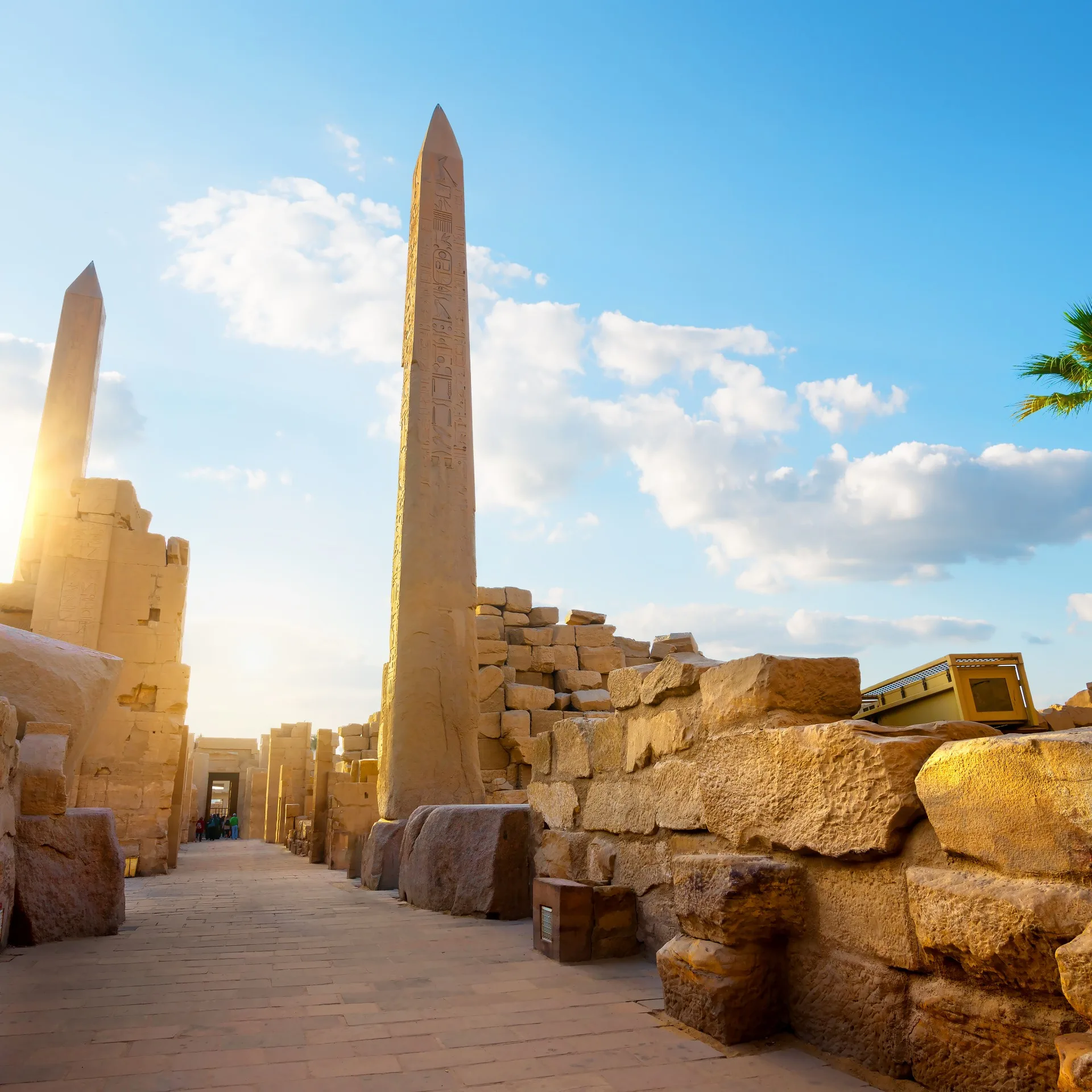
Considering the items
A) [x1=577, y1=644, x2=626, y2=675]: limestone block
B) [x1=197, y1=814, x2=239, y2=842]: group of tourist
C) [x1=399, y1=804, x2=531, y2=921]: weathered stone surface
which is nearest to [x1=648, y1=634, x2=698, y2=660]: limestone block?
[x1=577, y1=644, x2=626, y2=675]: limestone block

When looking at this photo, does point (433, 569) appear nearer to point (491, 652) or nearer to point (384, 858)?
point (384, 858)

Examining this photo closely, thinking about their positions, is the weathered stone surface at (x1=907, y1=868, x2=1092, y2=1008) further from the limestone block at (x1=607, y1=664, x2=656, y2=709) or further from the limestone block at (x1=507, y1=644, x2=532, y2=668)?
the limestone block at (x1=507, y1=644, x2=532, y2=668)

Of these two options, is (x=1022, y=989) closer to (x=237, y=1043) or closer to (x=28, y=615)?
(x=237, y=1043)

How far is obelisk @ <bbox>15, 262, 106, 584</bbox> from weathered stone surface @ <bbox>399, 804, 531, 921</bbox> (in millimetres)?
13596

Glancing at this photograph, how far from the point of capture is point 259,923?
4574 mm

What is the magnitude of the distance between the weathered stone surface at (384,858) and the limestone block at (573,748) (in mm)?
2584

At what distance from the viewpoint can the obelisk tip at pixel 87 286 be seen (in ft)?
54.7

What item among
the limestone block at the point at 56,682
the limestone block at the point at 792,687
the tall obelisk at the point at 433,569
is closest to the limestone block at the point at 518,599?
the tall obelisk at the point at 433,569

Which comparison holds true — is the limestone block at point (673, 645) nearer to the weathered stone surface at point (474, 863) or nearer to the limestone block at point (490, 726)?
the limestone block at point (490, 726)

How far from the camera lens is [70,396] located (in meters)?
16.3

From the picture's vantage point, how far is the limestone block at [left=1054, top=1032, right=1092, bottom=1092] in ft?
4.70

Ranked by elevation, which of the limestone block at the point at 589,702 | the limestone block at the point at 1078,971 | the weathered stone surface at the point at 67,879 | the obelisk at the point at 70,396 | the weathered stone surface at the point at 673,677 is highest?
the obelisk at the point at 70,396

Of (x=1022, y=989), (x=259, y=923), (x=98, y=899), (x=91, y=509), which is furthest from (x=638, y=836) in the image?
(x=91, y=509)

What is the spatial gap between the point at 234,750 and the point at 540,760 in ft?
87.7
